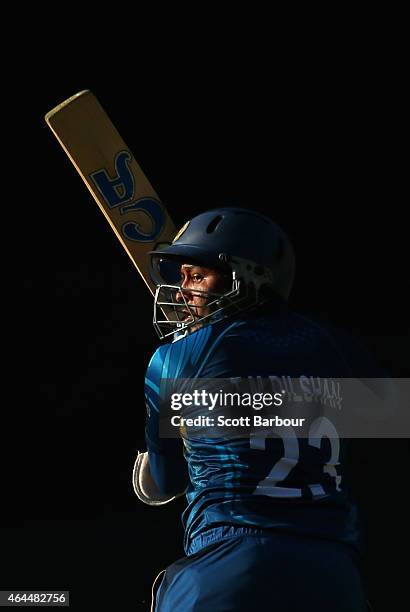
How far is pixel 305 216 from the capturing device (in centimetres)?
449

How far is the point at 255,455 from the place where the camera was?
1643 mm

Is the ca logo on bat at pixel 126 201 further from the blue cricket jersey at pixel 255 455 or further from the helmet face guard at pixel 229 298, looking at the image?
the blue cricket jersey at pixel 255 455

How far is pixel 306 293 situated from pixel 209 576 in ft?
9.63

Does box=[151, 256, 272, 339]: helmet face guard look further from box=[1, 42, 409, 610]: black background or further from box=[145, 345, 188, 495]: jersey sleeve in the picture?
box=[1, 42, 409, 610]: black background

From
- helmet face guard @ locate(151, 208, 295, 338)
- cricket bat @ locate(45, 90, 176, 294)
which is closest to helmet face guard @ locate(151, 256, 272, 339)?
helmet face guard @ locate(151, 208, 295, 338)

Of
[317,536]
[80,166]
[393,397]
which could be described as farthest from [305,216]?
[317,536]

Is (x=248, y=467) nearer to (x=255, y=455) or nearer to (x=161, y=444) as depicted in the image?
(x=255, y=455)

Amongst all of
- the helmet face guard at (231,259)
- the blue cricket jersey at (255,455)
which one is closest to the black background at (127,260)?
the helmet face guard at (231,259)

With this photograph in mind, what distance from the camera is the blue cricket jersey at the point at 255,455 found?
1621 millimetres

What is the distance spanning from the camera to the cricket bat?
262 cm

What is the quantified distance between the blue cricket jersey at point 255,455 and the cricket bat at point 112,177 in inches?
31.2

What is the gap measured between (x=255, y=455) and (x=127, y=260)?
9.74 feet

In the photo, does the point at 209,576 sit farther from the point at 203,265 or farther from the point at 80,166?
the point at 80,166

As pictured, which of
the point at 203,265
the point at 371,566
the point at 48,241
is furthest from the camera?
the point at 48,241
